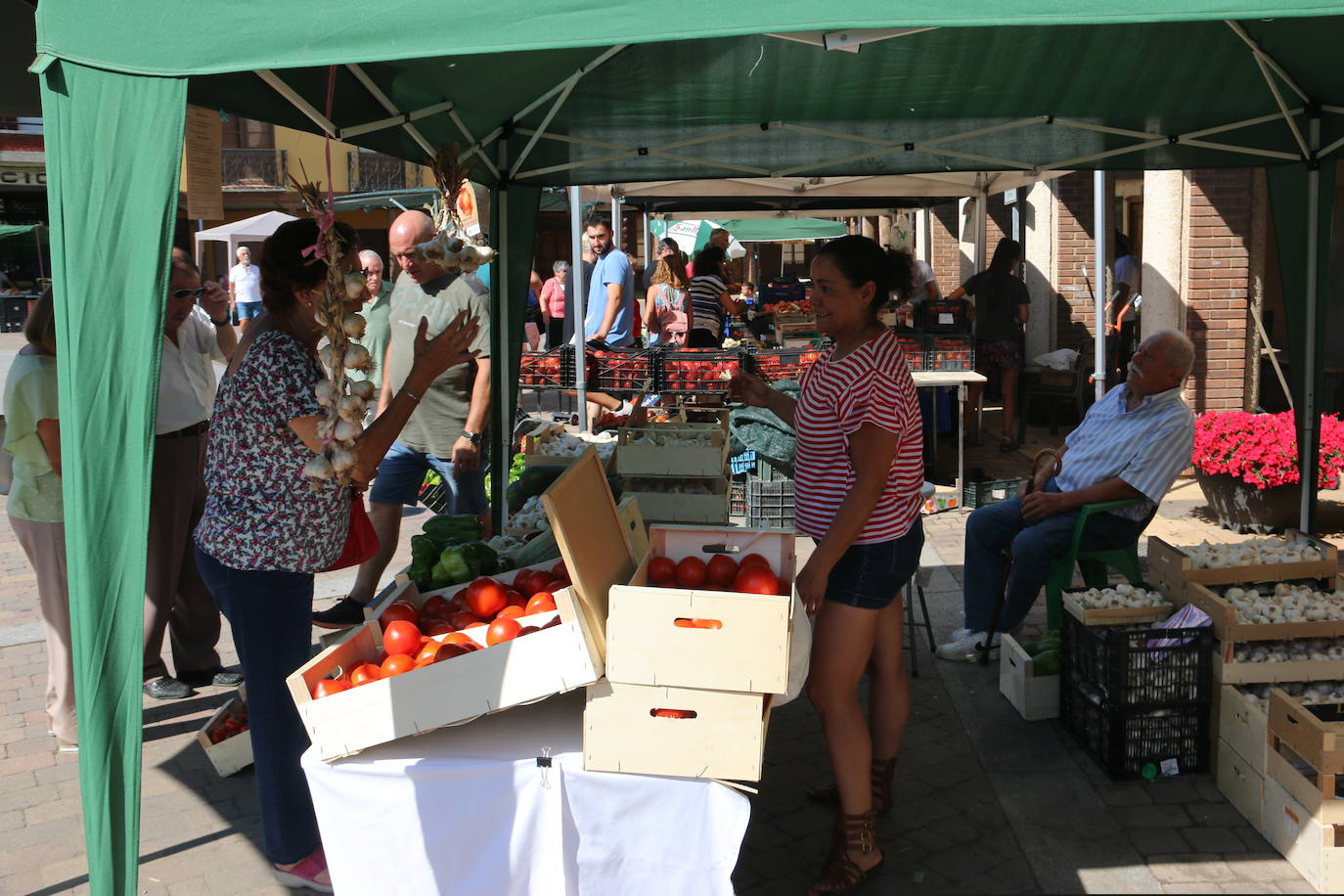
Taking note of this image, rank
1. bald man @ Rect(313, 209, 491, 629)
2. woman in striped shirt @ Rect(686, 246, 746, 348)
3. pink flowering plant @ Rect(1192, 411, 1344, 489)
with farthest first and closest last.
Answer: woman in striped shirt @ Rect(686, 246, 746, 348)
pink flowering plant @ Rect(1192, 411, 1344, 489)
bald man @ Rect(313, 209, 491, 629)

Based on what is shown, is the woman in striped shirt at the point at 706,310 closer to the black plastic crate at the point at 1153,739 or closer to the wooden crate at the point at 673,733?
the black plastic crate at the point at 1153,739

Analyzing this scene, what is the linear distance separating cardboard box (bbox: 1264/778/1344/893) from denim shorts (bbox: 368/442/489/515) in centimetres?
378

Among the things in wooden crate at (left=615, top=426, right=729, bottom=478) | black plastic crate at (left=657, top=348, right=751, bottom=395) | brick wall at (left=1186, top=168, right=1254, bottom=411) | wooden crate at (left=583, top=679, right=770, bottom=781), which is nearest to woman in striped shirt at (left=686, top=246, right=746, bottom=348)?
black plastic crate at (left=657, top=348, right=751, bottom=395)

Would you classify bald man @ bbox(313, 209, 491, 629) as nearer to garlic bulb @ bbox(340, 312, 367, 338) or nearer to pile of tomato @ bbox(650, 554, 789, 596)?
garlic bulb @ bbox(340, 312, 367, 338)

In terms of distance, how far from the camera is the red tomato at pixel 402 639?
3.04 metres

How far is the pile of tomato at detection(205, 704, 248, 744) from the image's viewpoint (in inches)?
171

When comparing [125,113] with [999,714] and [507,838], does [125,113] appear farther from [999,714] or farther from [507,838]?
[999,714]

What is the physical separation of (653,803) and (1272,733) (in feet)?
7.06

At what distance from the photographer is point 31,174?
3384cm

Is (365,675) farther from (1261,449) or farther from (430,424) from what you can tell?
(1261,449)

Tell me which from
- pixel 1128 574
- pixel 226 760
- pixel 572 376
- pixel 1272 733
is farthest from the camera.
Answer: pixel 572 376

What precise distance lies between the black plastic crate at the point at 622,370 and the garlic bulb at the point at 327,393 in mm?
5513

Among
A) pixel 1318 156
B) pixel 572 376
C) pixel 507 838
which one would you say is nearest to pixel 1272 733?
pixel 507 838

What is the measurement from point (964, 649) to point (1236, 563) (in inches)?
50.8
